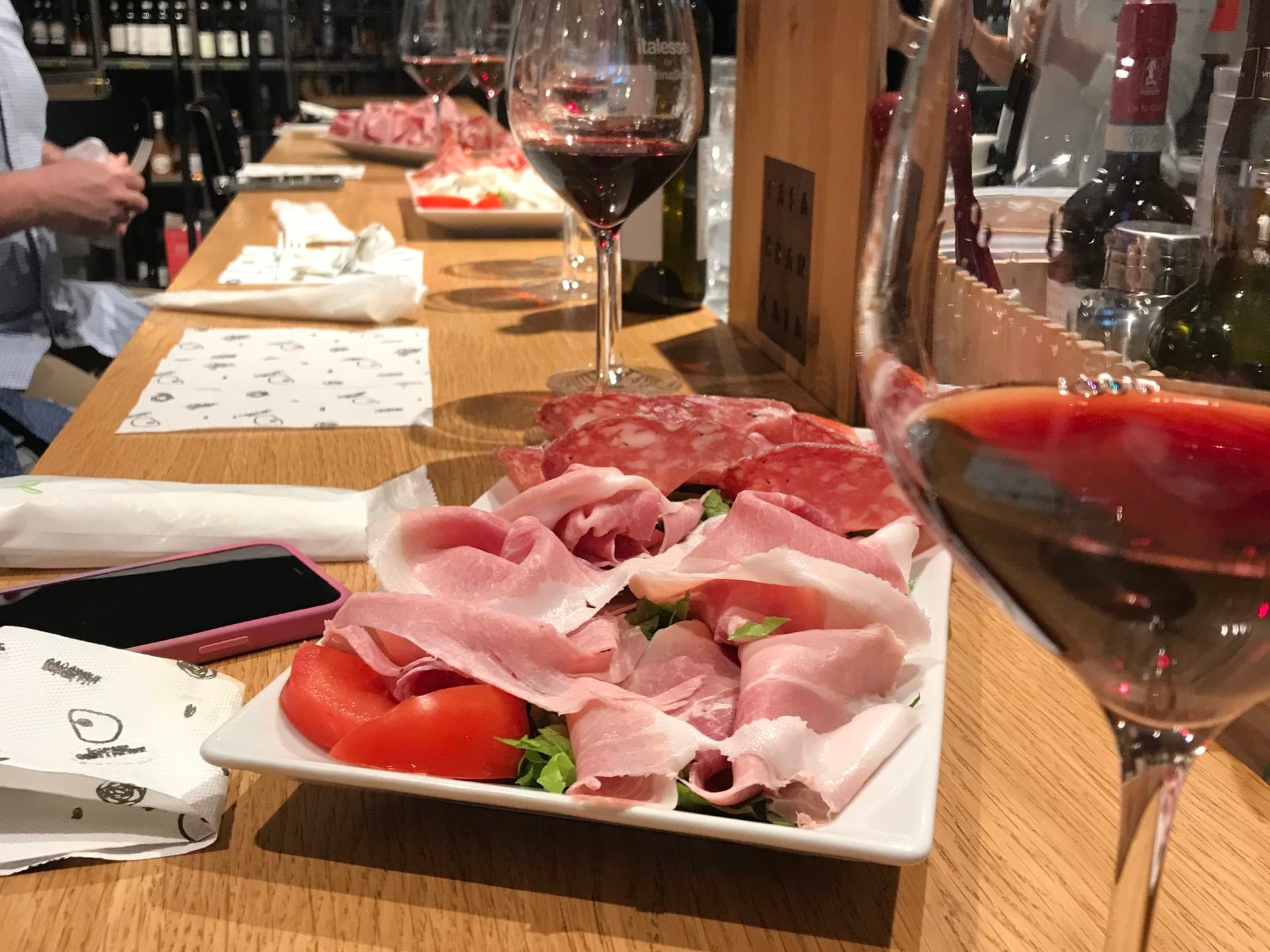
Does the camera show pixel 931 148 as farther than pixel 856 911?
No

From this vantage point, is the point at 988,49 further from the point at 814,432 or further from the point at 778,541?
the point at 814,432

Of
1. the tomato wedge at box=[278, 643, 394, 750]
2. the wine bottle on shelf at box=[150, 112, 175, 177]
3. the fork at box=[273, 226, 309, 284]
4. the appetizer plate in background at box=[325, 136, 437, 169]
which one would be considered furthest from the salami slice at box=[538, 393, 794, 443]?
the wine bottle on shelf at box=[150, 112, 175, 177]

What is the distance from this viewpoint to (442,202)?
163cm

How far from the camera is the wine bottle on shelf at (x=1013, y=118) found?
279mm

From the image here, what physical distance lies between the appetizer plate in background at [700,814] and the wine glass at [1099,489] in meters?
0.08

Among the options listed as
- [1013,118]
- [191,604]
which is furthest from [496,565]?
[1013,118]

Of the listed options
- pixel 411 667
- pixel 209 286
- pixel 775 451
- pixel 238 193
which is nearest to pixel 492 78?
pixel 238 193

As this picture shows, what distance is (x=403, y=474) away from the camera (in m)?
0.69

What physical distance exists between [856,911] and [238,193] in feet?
5.98

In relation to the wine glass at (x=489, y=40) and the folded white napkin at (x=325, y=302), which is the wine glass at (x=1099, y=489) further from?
the wine glass at (x=489, y=40)

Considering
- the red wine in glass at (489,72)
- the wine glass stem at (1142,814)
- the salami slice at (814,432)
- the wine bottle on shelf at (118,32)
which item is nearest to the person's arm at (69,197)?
the red wine in glass at (489,72)

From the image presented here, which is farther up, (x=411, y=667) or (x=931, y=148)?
(x=931, y=148)

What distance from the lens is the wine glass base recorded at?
0.92 meters

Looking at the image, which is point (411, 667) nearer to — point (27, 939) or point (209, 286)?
point (27, 939)
